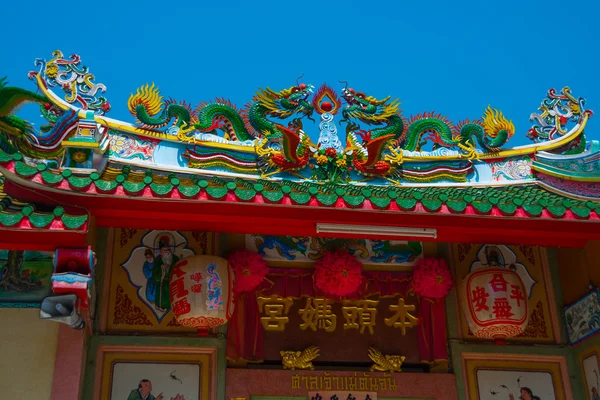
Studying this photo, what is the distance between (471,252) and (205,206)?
9.91 feet

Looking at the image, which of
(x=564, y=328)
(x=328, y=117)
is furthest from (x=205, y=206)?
(x=564, y=328)

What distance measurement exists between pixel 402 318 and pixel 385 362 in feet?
1.51

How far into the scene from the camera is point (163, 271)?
24.3ft

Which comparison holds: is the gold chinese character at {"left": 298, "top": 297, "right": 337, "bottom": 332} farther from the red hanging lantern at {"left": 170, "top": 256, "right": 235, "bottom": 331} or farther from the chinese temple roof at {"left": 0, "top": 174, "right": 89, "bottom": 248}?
the chinese temple roof at {"left": 0, "top": 174, "right": 89, "bottom": 248}

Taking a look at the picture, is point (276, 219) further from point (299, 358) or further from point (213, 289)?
point (299, 358)

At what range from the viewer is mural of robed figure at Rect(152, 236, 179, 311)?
732cm

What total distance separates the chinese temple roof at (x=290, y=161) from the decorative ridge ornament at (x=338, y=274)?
32.3 inches

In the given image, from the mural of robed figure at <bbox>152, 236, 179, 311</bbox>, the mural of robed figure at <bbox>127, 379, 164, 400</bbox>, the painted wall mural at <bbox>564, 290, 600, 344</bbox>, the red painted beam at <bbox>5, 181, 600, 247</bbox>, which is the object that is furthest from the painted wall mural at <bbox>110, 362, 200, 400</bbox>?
the painted wall mural at <bbox>564, 290, 600, 344</bbox>

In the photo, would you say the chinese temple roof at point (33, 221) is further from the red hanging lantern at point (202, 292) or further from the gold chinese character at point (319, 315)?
the gold chinese character at point (319, 315)

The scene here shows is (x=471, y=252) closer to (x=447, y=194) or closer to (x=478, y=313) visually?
(x=478, y=313)

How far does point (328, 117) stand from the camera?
27.8ft

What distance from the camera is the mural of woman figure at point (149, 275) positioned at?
7.34 m

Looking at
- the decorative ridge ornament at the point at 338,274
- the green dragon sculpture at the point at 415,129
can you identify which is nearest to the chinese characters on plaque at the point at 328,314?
the decorative ridge ornament at the point at 338,274

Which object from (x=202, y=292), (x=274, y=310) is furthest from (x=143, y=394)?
(x=274, y=310)
